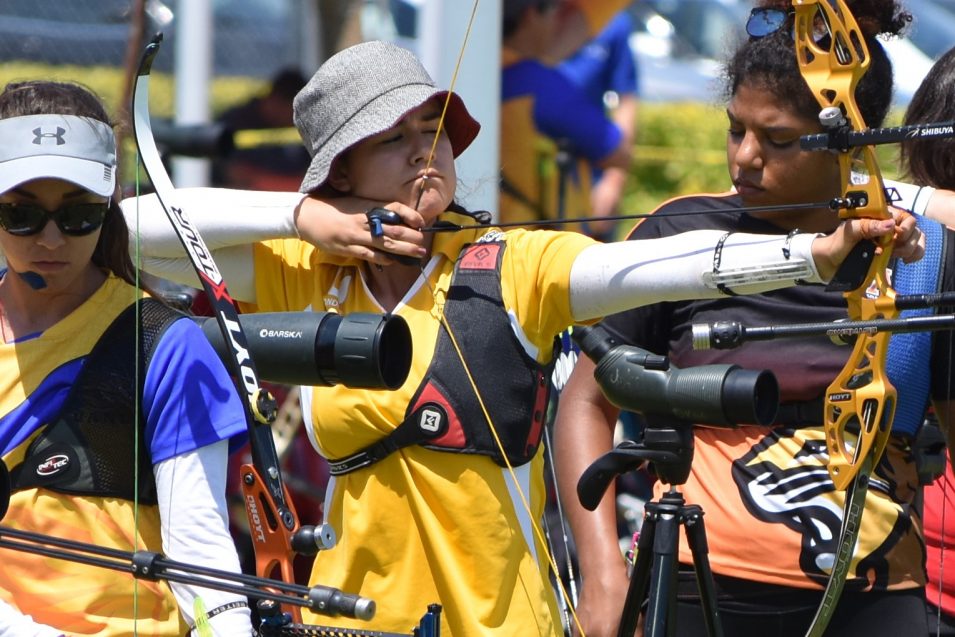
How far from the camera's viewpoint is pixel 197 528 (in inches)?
82.0

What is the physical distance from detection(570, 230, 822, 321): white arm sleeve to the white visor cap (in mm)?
688

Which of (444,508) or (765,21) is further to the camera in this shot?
(765,21)

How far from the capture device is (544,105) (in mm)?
5688

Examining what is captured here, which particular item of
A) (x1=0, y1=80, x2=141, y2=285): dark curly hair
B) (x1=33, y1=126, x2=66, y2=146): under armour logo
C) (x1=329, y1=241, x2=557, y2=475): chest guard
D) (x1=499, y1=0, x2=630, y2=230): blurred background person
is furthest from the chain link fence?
(x1=329, y1=241, x2=557, y2=475): chest guard

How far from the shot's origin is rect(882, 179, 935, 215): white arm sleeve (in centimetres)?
264

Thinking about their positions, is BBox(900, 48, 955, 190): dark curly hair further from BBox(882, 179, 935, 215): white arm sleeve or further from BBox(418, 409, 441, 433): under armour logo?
BBox(418, 409, 441, 433): under armour logo

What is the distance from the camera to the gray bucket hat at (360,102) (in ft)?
7.90

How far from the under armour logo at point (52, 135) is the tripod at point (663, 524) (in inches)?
34.9

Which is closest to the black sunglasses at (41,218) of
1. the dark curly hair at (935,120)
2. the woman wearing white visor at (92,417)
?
the woman wearing white visor at (92,417)

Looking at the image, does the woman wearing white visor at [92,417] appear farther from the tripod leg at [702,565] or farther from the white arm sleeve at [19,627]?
the tripod leg at [702,565]

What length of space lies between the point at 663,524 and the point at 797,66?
76cm

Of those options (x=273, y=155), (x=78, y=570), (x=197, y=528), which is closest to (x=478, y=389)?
(x=197, y=528)

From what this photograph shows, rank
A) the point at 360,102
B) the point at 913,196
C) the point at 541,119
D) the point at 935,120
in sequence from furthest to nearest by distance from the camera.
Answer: the point at 541,119 → the point at 935,120 → the point at 913,196 → the point at 360,102

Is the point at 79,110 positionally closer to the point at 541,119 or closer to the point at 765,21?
the point at 765,21
